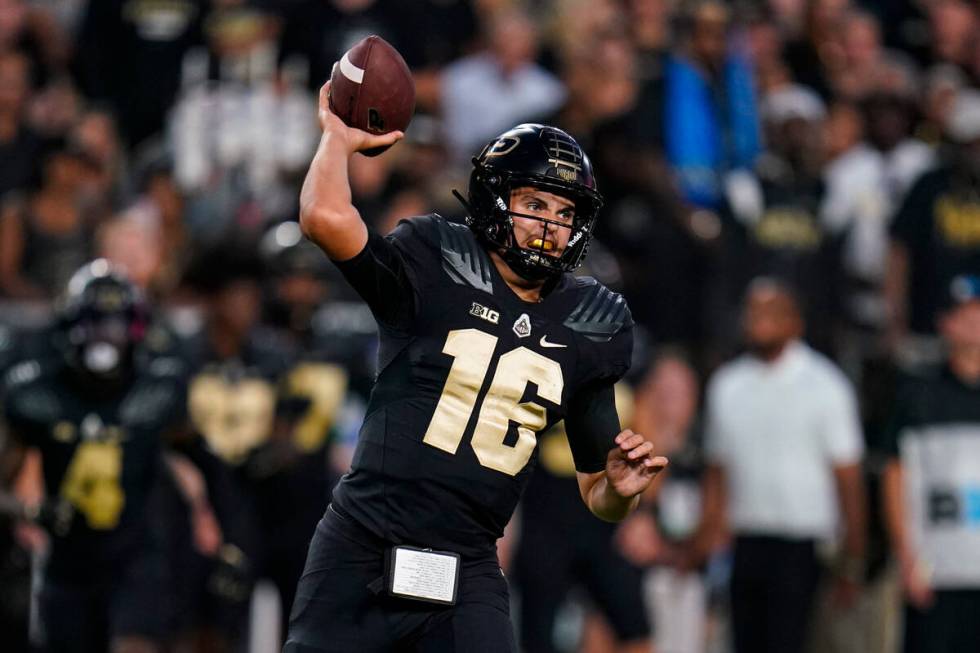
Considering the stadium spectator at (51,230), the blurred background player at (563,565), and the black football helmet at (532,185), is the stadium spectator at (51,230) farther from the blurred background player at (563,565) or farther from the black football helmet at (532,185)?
the black football helmet at (532,185)

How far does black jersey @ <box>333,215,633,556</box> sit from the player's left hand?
222mm

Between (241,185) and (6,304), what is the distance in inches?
55.7

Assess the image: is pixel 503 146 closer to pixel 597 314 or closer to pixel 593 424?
pixel 597 314

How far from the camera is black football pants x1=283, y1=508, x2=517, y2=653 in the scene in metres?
4.20

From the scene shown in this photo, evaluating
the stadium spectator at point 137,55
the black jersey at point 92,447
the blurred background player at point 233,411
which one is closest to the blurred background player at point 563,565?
the blurred background player at point 233,411

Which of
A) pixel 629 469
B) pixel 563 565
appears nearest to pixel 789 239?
pixel 563 565

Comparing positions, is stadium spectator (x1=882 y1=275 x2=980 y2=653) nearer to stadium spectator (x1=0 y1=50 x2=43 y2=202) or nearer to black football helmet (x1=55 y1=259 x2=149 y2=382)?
black football helmet (x1=55 y1=259 x2=149 y2=382)

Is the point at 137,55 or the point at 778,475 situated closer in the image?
the point at 778,475

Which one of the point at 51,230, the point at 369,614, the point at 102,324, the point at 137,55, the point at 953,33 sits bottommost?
the point at 369,614

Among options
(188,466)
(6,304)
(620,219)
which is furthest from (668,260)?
(6,304)

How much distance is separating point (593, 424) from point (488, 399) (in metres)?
0.34

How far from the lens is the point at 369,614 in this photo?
13.8 ft

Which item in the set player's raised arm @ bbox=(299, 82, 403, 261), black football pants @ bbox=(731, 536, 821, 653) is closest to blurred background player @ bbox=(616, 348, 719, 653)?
black football pants @ bbox=(731, 536, 821, 653)

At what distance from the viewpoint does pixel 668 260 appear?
947 cm
